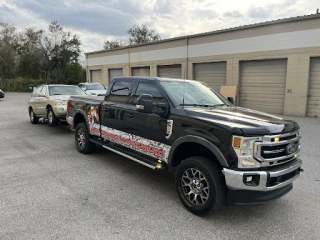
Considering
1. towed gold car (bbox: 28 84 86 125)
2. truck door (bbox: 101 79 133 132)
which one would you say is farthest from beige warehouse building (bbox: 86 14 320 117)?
truck door (bbox: 101 79 133 132)

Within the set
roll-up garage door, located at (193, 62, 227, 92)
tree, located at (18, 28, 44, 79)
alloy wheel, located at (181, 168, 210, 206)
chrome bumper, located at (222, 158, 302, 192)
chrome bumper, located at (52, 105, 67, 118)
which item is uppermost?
tree, located at (18, 28, 44, 79)

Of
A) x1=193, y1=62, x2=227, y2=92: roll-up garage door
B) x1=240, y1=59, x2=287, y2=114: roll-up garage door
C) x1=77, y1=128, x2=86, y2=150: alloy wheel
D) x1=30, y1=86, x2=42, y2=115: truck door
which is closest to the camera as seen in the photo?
x1=77, y1=128, x2=86, y2=150: alloy wheel

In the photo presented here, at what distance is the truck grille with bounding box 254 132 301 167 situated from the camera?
3104 millimetres

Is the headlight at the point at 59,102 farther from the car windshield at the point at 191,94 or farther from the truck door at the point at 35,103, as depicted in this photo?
the car windshield at the point at 191,94

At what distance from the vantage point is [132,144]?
4.81 meters

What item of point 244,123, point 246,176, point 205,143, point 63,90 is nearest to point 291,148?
point 244,123

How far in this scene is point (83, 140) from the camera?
641 cm

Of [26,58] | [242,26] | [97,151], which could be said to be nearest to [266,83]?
[242,26]

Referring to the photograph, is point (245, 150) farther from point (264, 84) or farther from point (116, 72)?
point (116, 72)

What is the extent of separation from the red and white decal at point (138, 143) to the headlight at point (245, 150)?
1197 mm

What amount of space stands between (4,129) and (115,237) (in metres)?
8.63

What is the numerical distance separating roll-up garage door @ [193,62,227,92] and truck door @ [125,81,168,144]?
41.1 feet

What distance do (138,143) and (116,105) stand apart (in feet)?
3.52

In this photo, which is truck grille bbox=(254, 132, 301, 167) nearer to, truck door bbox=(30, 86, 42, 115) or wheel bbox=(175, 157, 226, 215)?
wheel bbox=(175, 157, 226, 215)
